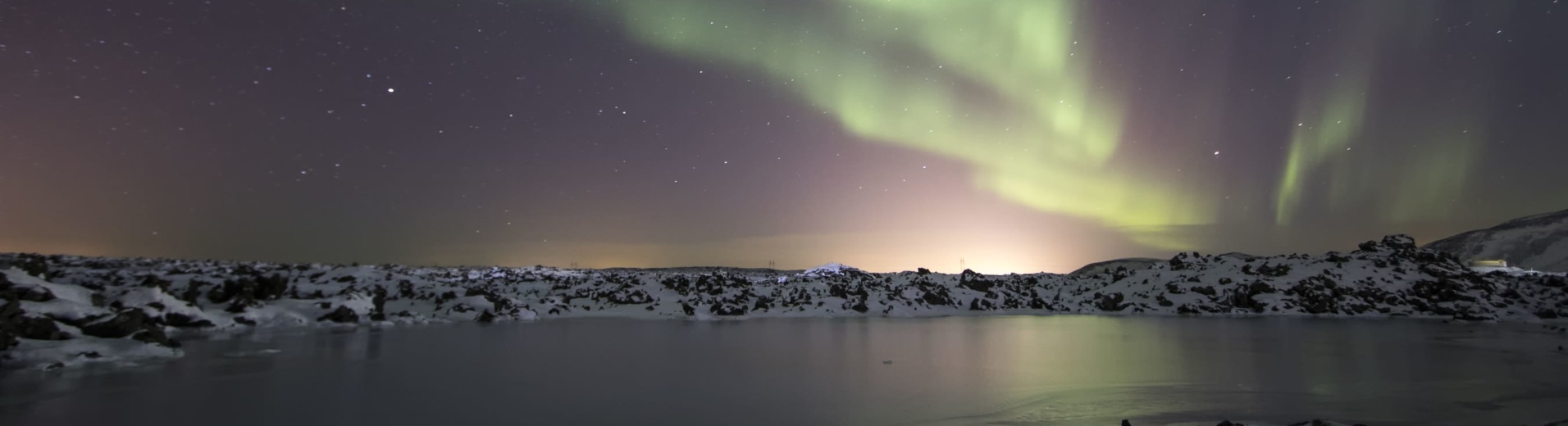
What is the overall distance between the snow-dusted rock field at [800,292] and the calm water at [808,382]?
3.52 meters

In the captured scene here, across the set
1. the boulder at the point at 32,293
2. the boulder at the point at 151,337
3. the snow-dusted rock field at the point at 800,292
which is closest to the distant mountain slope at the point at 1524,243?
the snow-dusted rock field at the point at 800,292

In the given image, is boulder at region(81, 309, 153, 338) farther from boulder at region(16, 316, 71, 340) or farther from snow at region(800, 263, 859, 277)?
snow at region(800, 263, 859, 277)

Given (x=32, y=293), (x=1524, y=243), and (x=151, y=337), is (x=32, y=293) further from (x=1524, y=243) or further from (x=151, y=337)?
(x=1524, y=243)

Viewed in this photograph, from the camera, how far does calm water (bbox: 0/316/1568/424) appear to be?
16.0ft

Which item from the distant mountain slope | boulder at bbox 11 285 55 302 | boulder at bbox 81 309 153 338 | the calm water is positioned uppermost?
the distant mountain slope

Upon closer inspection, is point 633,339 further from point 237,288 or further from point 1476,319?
point 1476,319

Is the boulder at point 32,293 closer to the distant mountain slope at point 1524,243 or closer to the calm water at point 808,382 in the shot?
the calm water at point 808,382

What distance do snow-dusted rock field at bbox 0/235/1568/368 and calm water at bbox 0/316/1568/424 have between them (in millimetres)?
3520

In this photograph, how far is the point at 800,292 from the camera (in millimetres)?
23234

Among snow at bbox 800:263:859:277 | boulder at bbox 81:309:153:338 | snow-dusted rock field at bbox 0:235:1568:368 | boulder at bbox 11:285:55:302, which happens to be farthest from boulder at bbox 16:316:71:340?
snow at bbox 800:263:859:277

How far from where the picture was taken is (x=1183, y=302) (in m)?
22.5

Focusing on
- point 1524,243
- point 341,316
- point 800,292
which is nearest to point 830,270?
point 800,292

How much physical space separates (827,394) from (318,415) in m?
4.04

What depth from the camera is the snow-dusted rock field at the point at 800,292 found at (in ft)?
47.7
